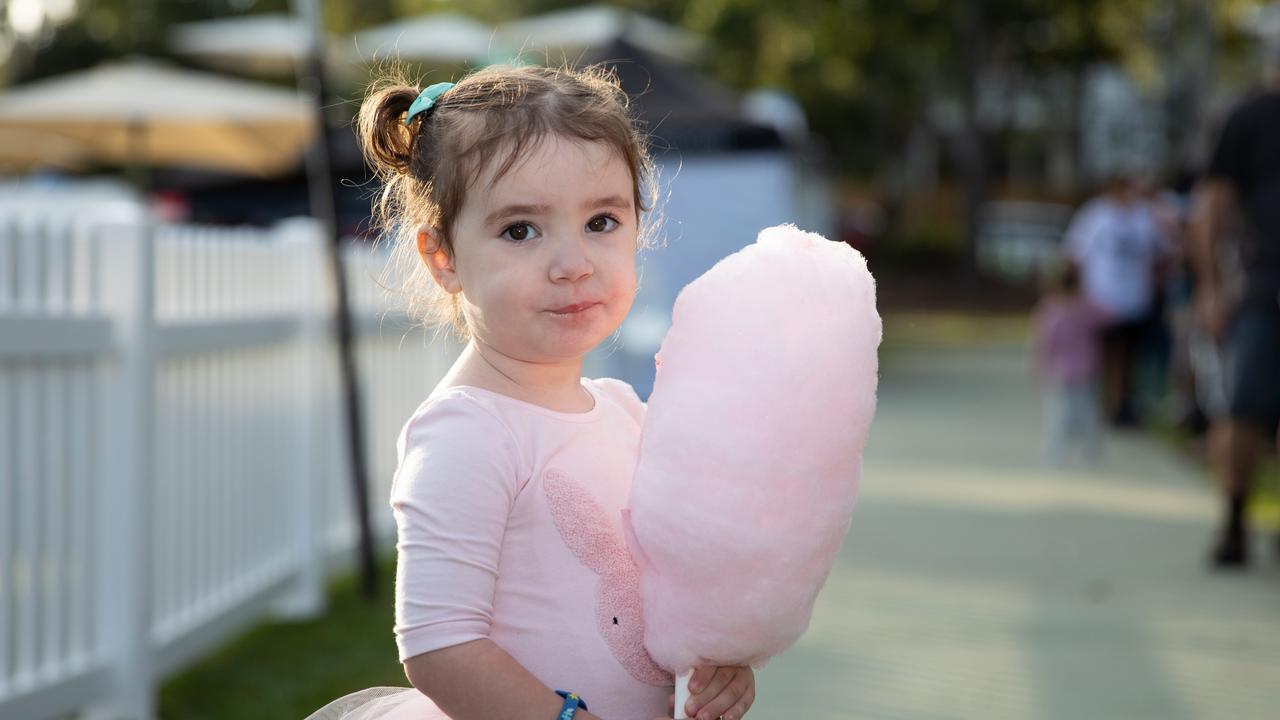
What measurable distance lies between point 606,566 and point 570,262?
384 mm

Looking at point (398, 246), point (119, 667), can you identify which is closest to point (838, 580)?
point (119, 667)

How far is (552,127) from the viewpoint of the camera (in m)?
1.96

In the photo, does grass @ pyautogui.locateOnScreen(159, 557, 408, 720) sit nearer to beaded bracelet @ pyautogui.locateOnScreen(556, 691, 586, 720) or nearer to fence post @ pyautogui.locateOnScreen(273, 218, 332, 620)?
fence post @ pyautogui.locateOnScreen(273, 218, 332, 620)

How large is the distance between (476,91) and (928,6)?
2777 centimetres

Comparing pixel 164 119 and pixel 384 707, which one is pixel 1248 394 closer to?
pixel 384 707

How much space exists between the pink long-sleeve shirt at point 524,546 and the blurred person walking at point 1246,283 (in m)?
4.66

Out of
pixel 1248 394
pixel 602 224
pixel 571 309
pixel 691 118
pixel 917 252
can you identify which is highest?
pixel 691 118

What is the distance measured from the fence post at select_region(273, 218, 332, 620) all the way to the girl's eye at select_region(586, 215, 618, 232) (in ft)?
13.2

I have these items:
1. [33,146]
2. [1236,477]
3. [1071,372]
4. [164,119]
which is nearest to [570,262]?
[1236,477]

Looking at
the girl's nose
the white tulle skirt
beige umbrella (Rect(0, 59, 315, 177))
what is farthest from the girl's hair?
beige umbrella (Rect(0, 59, 315, 177))

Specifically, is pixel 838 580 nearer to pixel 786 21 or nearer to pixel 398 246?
pixel 398 246

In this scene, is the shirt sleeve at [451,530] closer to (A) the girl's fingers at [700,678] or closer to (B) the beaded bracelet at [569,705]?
(B) the beaded bracelet at [569,705]

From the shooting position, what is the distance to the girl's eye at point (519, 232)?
1965mm

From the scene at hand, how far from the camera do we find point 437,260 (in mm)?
2074
